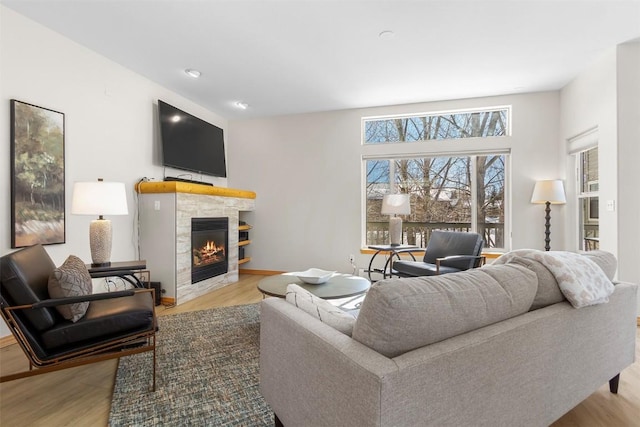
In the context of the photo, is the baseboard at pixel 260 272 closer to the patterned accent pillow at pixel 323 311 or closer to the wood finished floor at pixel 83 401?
the wood finished floor at pixel 83 401

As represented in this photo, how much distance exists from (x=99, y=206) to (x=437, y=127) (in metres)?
4.33

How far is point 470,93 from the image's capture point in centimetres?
444

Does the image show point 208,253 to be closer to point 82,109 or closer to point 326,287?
point 82,109

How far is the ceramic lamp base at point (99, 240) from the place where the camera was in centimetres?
285

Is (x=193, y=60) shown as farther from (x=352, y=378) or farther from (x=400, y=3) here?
(x=352, y=378)

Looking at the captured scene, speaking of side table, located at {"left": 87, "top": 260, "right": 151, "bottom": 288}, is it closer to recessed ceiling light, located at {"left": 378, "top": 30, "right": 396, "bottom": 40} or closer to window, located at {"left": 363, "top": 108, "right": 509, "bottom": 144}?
recessed ceiling light, located at {"left": 378, "top": 30, "right": 396, "bottom": 40}

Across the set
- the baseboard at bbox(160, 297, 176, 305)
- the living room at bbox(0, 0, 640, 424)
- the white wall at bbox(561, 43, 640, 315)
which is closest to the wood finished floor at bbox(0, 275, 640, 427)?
the living room at bbox(0, 0, 640, 424)

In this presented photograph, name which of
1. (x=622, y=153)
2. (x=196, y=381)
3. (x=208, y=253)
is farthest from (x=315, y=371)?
(x=622, y=153)

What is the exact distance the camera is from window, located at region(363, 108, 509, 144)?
185 inches

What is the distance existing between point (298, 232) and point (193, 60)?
2.90 meters

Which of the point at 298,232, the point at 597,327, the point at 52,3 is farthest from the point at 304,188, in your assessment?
the point at 597,327

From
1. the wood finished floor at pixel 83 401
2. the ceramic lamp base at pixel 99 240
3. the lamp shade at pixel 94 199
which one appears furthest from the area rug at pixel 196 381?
the lamp shade at pixel 94 199

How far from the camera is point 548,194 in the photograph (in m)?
4.10

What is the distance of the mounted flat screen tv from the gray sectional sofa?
3.45 metres
